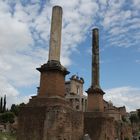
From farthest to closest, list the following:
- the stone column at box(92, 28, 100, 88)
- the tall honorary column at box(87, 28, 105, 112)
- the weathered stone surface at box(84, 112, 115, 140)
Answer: the stone column at box(92, 28, 100, 88) → the tall honorary column at box(87, 28, 105, 112) → the weathered stone surface at box(84, 112, 115, 140)

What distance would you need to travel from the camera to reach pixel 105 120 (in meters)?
19.2

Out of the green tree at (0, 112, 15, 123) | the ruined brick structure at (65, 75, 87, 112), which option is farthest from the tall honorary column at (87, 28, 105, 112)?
the green tree at (0, 112, 15, 123)

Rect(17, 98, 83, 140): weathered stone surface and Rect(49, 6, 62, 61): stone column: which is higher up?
Rect(49, 6, 62, 61): stone column

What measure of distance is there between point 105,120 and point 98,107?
890mm

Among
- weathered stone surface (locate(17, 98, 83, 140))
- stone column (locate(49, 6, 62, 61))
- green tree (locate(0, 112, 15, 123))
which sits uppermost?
stone column (locate(49, 6, 62, 61))

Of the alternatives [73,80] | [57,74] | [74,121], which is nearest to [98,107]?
[74,121]

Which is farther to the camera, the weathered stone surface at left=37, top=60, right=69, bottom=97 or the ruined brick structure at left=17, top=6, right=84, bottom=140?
the weathered stone surface at left=37, top=60, right=69, bottom=97

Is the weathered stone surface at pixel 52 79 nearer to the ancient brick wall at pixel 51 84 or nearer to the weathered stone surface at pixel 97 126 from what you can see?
the ancient brick wall at pixel 51 84

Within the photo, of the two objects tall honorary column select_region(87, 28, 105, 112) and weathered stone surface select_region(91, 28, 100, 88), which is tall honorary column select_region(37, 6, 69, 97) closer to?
tall honorary column select_region(87, 28, 105, 112)

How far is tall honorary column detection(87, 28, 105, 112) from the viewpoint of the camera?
19328 mm

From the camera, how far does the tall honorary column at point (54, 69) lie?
1367 centimetres

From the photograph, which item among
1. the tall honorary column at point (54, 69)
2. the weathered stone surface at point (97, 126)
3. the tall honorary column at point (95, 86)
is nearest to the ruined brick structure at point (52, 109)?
the tall honorary column at point (54, 69)

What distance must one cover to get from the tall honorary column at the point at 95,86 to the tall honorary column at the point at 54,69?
5.59m

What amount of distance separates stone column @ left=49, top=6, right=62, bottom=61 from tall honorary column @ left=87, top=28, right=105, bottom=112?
5.73 meters
